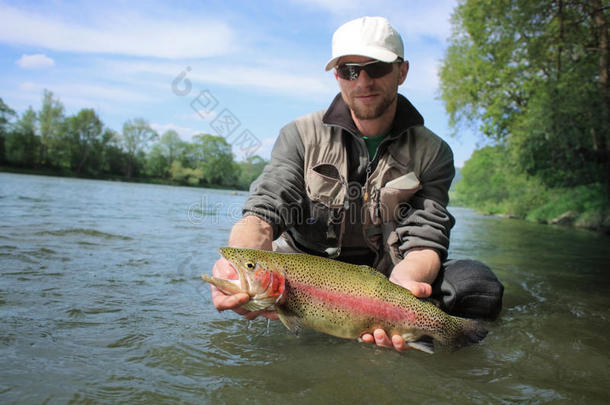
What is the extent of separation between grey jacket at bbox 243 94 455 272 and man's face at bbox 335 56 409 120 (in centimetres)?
14

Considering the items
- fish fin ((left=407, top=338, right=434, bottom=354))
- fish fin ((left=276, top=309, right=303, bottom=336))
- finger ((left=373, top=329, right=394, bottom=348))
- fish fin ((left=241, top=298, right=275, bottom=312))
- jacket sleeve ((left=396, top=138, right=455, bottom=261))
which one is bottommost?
fish fin ((left=407, top=338, right=434, bottom=354))

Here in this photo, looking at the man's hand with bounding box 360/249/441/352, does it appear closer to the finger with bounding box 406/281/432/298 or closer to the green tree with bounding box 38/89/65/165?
the finger with bounding box 406/281/432/298

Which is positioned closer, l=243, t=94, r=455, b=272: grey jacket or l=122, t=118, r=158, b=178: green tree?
l=243, t=94, r=455, b=272: grey jacket

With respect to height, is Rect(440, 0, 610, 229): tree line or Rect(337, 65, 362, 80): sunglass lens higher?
Rect(440, 0, 610, 229): tree line

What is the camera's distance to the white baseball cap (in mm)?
3105

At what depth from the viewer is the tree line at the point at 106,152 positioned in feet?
188

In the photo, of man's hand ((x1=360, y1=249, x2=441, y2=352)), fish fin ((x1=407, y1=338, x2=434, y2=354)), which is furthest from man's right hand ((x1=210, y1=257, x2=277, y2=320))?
fish fin ((x1=407, y1=338, x2=434, y2=354))

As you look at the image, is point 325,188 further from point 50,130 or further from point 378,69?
point 50,130

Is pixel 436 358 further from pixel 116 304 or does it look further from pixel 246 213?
pixel 116 304

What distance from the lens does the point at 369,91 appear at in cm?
323

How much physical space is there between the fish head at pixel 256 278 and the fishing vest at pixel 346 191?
1140mm

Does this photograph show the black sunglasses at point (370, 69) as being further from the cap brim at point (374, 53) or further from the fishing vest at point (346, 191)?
the fishing vest at point (346, 191)

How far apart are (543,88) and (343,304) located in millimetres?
18252

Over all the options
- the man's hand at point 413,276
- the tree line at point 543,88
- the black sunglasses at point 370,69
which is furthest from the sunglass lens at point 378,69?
the tree line at point 543,88
